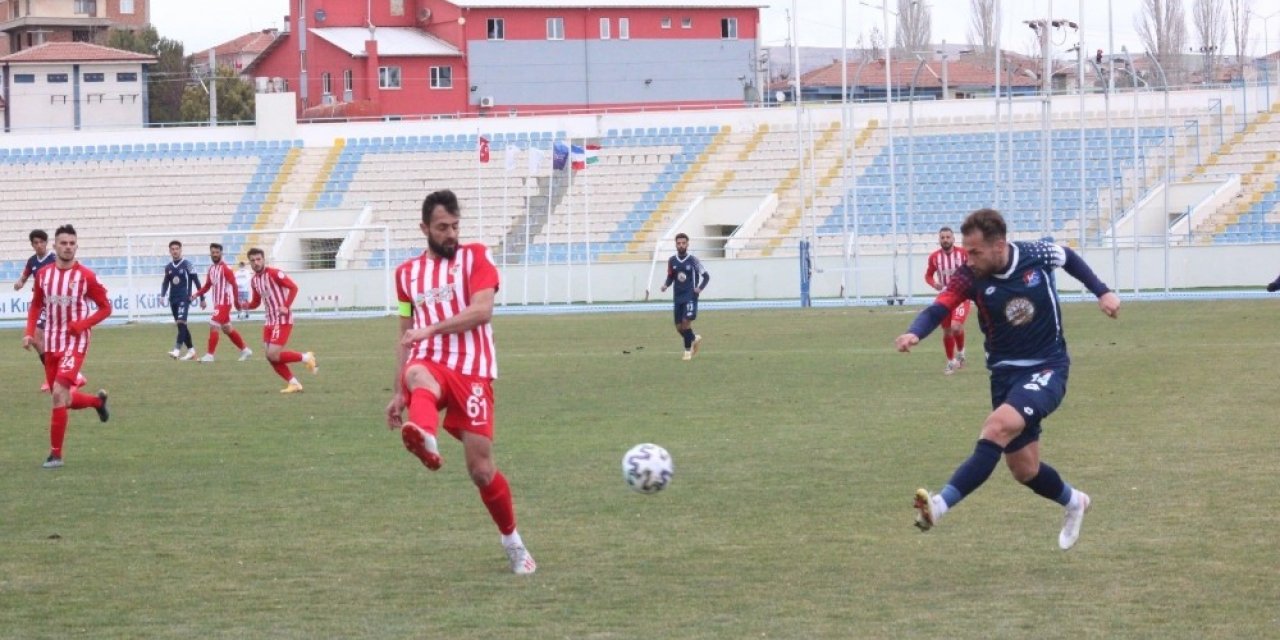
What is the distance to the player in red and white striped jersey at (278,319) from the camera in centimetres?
2180

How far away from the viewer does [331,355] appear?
28172mm

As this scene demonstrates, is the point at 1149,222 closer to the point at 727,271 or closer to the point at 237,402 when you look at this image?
the point at 727,271

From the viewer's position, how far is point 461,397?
8578 mm

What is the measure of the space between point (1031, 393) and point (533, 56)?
6943cm

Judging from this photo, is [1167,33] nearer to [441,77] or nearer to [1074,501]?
[441,77]

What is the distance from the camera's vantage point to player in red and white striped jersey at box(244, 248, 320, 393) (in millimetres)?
21797

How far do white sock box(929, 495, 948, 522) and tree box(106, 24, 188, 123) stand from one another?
8158 centimetres

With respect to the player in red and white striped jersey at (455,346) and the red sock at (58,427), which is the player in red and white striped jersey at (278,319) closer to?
the red sock at (58,427)

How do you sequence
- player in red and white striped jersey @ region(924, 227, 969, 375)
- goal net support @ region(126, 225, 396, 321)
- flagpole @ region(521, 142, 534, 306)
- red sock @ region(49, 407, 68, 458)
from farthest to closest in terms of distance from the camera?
flagpole @ region(521, 142, 534, 306)
goal net support @ region(126, 225, 396, 321)
player in red and white striped jersey @ region(924, 227, 969, 375)
red sock @ region(49, 407, 68, 458)

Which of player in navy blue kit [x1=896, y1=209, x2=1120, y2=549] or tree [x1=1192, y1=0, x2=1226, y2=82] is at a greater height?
tree [x1=1192, y1=0, x2=1226, y2=82]

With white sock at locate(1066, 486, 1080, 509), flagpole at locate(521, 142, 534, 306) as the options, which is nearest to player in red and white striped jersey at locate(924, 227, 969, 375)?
white sock at locate(1066, 486, 1080, 509)

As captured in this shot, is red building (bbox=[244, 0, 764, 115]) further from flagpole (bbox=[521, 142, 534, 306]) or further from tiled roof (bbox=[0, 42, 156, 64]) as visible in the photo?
flagpole (bbox=[521, 142, 534, 306])

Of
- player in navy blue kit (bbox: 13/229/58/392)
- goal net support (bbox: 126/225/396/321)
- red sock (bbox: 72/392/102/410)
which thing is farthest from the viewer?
goal net support (bbox: 126/225/396/321)

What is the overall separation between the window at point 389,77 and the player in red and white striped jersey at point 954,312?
55.7 m
